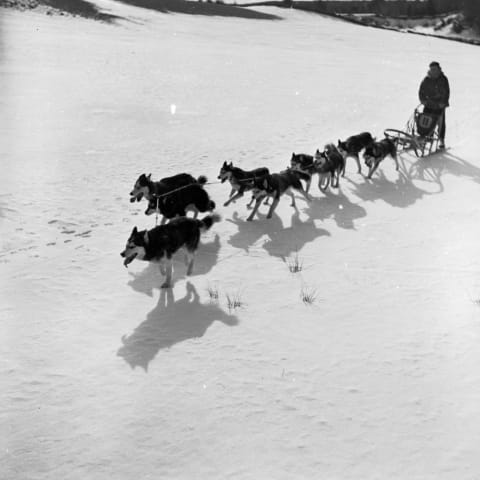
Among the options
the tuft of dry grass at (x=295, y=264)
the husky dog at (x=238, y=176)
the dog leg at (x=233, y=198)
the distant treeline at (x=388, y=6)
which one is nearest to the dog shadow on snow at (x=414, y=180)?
the husky dog at (x=238, y=176)

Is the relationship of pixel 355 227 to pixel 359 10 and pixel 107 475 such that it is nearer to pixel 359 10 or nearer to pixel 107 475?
pixel 107 475

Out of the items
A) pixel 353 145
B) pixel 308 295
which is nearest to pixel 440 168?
pixel 353 145

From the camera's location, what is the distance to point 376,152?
35.3 feet

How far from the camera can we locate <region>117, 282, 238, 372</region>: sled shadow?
17.3 ft

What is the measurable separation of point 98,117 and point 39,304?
34.8ft

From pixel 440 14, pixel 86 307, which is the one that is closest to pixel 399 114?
pixel 86 307

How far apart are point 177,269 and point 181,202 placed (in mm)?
1319

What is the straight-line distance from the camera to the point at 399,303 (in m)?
6.19

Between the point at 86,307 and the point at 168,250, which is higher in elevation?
the point at 168,250

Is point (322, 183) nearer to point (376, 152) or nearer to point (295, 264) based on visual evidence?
point (376, 152)

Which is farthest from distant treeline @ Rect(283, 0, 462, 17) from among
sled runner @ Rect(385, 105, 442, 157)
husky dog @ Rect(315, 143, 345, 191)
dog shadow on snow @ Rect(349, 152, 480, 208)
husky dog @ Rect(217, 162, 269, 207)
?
husky dog @ Rect(217, 162, 269, 207)

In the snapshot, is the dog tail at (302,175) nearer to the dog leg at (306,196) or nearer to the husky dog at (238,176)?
the dog leg at (306,196)

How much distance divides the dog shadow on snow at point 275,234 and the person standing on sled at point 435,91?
5325mm

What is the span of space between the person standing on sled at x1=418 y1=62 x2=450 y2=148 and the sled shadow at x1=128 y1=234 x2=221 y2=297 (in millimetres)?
7008
